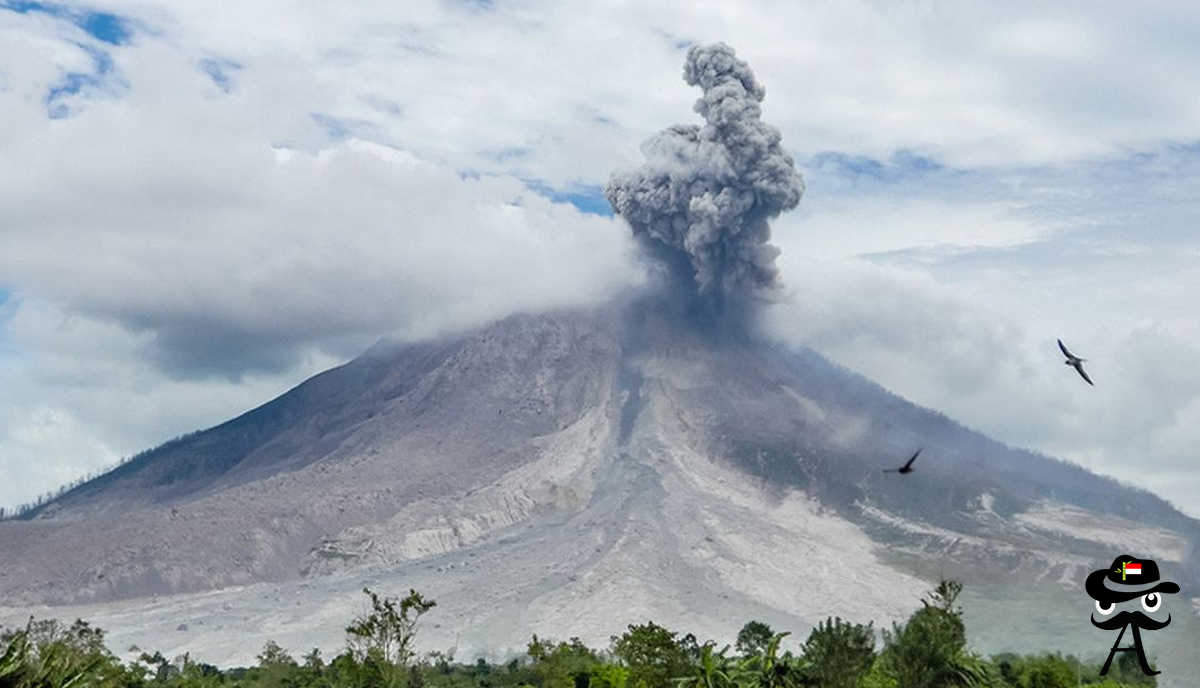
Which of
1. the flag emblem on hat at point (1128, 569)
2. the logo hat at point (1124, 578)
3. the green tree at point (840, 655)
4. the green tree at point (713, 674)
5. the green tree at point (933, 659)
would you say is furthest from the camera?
the green tree at point (933, 659)

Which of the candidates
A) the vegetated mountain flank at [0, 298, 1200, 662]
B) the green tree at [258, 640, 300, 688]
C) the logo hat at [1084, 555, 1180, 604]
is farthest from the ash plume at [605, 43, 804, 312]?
the logo hat at [1084, 555, 1180, 604]

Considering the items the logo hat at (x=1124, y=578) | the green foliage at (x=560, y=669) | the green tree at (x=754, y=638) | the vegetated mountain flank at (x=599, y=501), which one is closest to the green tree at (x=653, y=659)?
the green foliage at (x=560, y=669)

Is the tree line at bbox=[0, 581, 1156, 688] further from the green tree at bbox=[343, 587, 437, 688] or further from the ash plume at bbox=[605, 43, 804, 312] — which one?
the ash plume at bbox=[605, 43, 804, 312]

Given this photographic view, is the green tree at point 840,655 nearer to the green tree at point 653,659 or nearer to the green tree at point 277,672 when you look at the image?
the green tree at point 653,659

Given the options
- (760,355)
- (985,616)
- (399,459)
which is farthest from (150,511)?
(985,616)

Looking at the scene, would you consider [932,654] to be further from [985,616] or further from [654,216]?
[654,216]

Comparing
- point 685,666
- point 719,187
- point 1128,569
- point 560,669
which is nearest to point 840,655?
point 685,666
